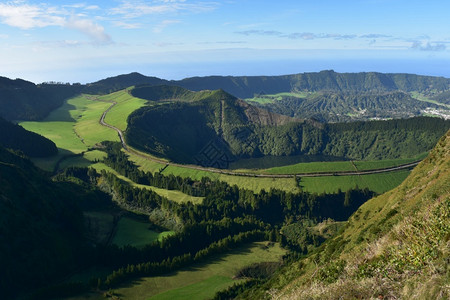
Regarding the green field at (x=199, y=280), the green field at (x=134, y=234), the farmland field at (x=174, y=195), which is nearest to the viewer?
the green field at (x=199, y=280)

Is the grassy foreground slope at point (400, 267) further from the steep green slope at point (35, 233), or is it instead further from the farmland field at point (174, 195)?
the farmland field at point (174, 195)

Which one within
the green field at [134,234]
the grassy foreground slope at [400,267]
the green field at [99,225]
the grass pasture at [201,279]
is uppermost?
the grassy foreground slope at [400,267]

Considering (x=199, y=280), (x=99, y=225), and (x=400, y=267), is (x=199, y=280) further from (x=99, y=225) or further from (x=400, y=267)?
(x=400, y=267)

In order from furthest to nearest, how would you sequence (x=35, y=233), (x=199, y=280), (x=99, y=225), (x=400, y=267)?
(x=99, y=225) < (x=35, y=233) < (x=199, y=280) < (x=400, y=267)

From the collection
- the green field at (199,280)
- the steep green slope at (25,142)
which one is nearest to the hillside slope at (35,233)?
the green field at (199,280)

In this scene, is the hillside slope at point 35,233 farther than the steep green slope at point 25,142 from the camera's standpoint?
No

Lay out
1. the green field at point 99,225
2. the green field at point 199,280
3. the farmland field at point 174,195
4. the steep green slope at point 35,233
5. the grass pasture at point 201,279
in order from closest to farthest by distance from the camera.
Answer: the green field at point 199,280, the grass pasture at point 201,279, the steep green slope at point 35,233, the green field at point 99,225, the farmland field at point 174,195

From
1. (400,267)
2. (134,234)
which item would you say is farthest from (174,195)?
(400,267)
